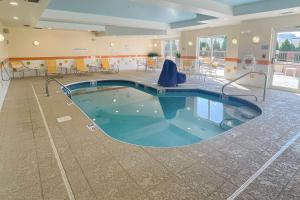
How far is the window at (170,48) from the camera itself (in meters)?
13.0

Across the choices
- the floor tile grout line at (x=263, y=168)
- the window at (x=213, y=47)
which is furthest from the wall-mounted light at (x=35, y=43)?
the floor tile grout line at (x=263, y=168)

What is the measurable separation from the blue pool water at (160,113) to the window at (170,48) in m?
5.78

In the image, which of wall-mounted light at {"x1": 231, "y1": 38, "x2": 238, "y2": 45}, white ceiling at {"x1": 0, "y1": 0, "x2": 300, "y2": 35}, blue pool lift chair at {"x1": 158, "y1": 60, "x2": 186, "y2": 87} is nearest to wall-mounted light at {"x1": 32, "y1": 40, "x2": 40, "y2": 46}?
white ceiling at {"x1": 0, "y1": 0, "x2": 300, "y2": 35}

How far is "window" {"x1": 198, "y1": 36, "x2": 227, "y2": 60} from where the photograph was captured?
931cm

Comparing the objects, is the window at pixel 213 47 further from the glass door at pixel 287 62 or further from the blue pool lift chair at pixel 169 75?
the blue pool lift chair at pixel 169 75

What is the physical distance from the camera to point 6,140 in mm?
3010

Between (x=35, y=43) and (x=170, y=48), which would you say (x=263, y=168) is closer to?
(x=35, y=43)

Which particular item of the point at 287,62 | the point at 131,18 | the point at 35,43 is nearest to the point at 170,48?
the point at 131,18

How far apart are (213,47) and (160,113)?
584 cm

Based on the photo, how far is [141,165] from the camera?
7.68ft

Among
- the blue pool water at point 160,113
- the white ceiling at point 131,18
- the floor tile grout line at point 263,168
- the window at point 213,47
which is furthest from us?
the window at point 213,47

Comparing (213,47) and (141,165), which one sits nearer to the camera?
(141,165)

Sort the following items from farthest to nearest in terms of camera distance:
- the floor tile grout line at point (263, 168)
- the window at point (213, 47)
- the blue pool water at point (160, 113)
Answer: the window at point (213, 47) → the blue pool water at point (160, 113) → the floor tile grout line at point (263, 168)

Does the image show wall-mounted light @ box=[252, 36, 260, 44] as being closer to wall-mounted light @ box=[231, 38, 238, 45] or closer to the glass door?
the glass door
